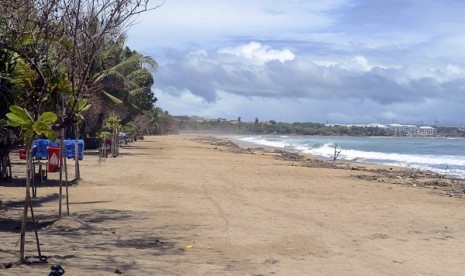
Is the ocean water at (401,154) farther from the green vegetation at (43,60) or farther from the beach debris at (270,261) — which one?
the green vegetation at (43,60)

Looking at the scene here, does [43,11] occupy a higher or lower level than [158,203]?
higher

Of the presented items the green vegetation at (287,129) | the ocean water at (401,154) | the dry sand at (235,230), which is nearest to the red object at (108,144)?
the dry sand at (235,230)

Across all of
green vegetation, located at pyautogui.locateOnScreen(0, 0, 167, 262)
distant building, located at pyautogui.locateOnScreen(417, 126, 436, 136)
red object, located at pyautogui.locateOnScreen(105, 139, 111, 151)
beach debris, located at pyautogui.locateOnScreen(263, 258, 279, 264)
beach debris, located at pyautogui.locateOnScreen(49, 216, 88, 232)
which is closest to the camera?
green vegetation, located at pyautogui.locateOnScreen(0, 0, 167, 262)

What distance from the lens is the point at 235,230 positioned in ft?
36.8

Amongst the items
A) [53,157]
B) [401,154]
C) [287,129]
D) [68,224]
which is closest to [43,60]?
[68,224]

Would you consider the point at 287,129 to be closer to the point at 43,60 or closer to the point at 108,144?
the point at 108,144

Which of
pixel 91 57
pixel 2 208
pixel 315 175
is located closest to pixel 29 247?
pixel 91 57

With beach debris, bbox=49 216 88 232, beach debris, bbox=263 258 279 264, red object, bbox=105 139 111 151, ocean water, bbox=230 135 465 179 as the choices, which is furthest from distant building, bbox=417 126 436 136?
beach debris, bbox=263 258 279 264

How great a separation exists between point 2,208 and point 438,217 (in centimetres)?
920

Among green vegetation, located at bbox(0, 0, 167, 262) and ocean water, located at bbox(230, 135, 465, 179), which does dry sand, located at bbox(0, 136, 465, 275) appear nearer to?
green vegetation, located at bbox(0, 0, 167, 262)

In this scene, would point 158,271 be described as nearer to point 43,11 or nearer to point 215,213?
point 43,11

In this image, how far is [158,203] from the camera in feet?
48.7

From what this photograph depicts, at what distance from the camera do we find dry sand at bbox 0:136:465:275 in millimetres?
8336

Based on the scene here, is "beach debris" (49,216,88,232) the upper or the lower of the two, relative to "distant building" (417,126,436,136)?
lower
